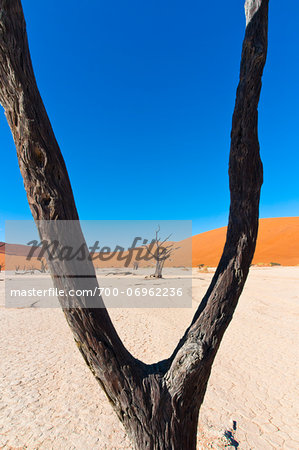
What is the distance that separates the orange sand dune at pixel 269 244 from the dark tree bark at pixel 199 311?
40.3 m

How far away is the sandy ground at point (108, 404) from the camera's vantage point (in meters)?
3.06

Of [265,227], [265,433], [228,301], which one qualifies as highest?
[265,227]

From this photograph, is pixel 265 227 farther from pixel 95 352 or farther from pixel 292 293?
pixel 95 352

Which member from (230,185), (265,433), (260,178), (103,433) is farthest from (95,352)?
(265,433)

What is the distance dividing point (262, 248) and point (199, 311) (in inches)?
2215

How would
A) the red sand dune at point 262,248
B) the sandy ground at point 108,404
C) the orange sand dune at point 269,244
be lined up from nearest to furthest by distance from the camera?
the sandy ground at point 108,404 < the orange sand dune at point 269,244 < the red sand dune at point 262,248

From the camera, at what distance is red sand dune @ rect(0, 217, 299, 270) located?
149ft

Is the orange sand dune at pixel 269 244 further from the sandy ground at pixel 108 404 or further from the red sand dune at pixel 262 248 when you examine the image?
the sandy ground at pixel 108 404

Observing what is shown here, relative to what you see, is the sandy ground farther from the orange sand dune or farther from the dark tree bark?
the orange sand dune

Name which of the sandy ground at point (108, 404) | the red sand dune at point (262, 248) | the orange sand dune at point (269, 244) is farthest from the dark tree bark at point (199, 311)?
the orange sand dune at point (269, 244)

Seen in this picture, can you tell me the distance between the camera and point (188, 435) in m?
1.70

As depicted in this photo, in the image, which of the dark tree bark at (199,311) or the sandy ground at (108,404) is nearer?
the dark tree bark at (199,311)

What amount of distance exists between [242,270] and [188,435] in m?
1.18

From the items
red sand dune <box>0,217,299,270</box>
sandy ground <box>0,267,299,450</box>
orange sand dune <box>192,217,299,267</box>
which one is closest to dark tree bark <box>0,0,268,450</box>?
sandy ground <box>0,267,299,450</box>
